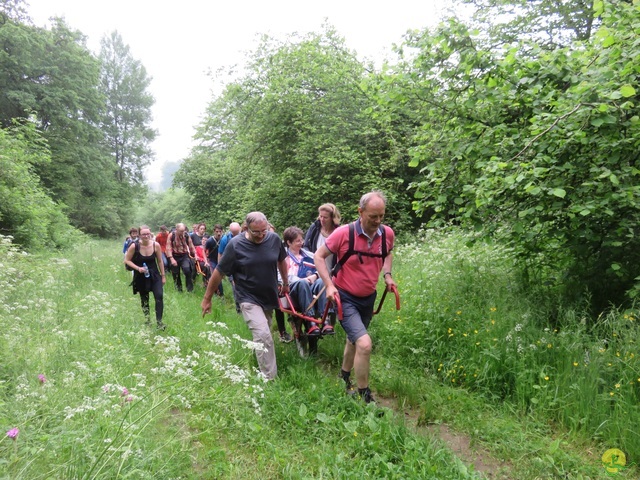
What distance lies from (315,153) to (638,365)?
9.79 m

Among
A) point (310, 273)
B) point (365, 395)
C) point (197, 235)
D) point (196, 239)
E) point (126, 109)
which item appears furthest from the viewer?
point (126, 109)

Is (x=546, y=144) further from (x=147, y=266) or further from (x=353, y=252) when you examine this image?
(x=147, y=266)

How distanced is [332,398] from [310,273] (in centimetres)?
228

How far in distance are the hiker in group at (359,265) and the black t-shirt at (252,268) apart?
87 cm

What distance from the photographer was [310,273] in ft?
19.2

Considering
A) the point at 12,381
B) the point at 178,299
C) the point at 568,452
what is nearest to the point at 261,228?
the point at 12,381

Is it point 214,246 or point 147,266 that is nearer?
point 147,266

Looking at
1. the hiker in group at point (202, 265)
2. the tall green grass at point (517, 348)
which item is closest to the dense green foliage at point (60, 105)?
the hiker in group at point (202, 265)

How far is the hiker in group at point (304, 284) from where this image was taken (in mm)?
4991

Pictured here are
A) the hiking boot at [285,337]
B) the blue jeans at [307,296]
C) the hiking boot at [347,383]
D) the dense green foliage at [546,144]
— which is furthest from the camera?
the hiking boot at [285,337]

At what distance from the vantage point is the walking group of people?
150 inches

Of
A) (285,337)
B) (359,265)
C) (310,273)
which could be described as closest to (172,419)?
(359,265)

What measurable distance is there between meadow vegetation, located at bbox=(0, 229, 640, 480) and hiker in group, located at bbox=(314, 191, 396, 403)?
24.4 inches

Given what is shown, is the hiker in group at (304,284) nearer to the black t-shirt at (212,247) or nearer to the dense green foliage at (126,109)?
the black t-shirt at (212,247)
